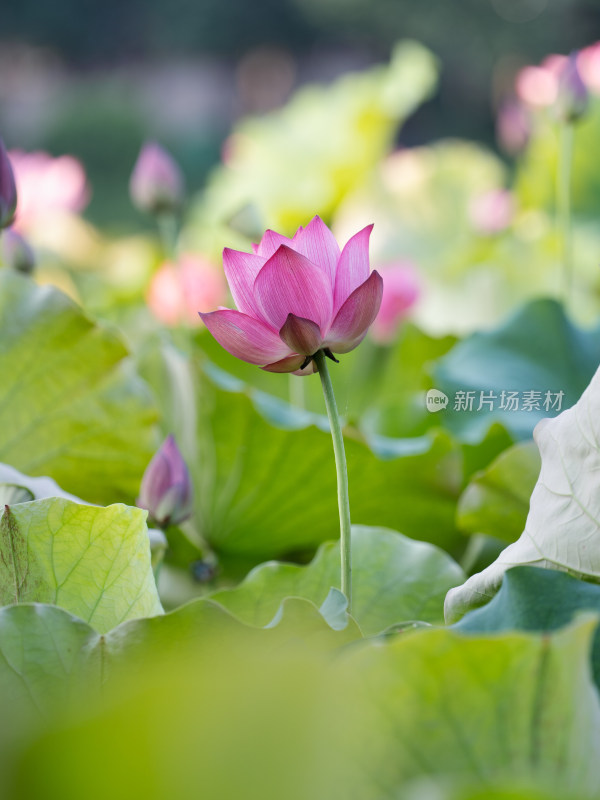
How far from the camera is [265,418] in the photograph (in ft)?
1.96

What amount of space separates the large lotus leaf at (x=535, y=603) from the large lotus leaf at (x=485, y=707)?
0.07 metres

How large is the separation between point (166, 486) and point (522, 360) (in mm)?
389

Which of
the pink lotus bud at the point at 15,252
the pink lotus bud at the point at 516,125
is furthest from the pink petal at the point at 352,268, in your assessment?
the pink lotus bud at the point at 516,125

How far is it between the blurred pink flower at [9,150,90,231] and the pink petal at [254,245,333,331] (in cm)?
114

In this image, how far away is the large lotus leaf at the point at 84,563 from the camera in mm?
352

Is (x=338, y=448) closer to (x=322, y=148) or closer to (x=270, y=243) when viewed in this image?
(x=270, y=243)

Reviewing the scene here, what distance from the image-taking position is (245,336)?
0.34m

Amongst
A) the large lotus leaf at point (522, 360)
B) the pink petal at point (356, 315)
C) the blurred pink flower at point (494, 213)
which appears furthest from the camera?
the blurred pink flower at point (494, 213)

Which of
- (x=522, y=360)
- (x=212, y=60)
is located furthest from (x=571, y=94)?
(x=212, y=60)

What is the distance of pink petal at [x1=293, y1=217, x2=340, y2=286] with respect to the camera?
13.4 inches

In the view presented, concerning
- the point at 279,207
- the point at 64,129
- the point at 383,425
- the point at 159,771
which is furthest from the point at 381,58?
the point at 159,771

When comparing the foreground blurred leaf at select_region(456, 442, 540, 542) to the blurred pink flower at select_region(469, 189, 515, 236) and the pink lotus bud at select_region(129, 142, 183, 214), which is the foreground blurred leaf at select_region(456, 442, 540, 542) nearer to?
the pink lotus bud at select_region(129, 142, 183, 214)

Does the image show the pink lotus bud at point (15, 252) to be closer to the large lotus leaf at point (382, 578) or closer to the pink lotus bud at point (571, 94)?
the large lotus leaf at point (382, 578)

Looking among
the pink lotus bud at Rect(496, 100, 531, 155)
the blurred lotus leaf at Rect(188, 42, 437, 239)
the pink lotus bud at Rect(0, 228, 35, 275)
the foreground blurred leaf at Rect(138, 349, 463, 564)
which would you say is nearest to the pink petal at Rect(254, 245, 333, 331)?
the foreground blurred leaf at Rect(138, 349, 463, 564)
